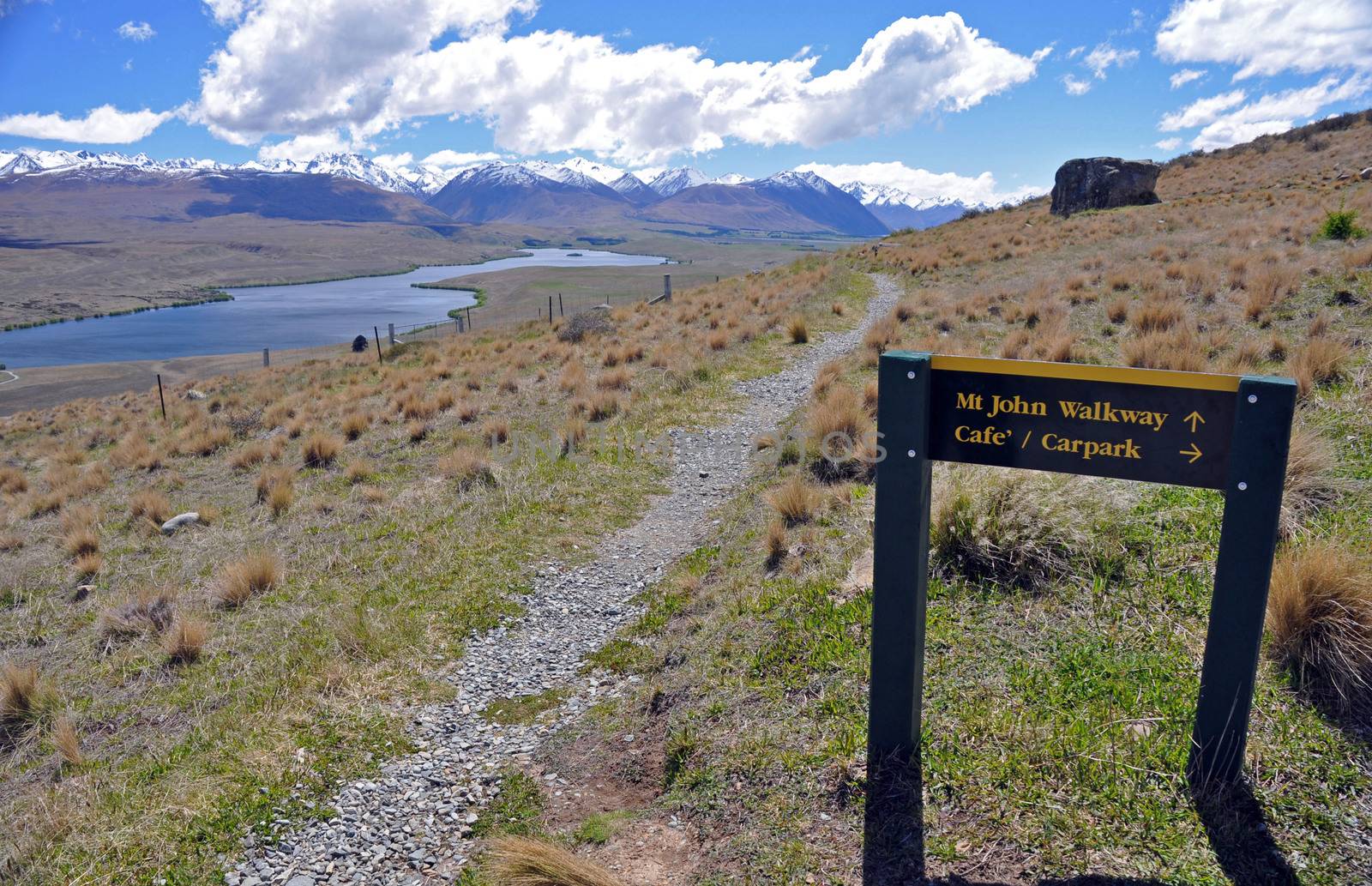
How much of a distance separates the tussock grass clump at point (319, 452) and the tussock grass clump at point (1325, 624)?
13.6 meters

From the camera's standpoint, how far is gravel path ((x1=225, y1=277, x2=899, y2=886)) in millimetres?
4215

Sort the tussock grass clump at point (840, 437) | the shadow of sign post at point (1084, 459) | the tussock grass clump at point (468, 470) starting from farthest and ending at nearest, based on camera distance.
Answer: the tussock grass clump at point (468, 470)
the tussock grass clump at point (840, 437)
the shadow of sign post at point (1084, 459)

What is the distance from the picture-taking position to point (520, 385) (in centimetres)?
1750

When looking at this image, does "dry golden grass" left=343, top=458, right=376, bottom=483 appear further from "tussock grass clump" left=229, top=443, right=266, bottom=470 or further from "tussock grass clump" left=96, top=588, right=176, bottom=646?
"tussock grass clump" left=96, top=588, right=176, bottom=646

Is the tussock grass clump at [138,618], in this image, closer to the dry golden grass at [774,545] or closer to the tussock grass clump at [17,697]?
the tussock grass clump at [17,697]

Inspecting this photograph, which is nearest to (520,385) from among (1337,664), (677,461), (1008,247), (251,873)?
(677,461)

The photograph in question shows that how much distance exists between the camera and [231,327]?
91125 millimetres

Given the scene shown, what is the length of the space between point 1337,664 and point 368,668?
20.8 feet

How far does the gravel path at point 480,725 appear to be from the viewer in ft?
13.8

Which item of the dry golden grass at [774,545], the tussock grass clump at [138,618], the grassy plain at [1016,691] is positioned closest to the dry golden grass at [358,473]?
the tussock grass clump at [138,618]

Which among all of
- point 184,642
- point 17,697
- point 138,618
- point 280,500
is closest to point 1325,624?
point 184,642

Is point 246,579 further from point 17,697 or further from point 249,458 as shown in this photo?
point 249,458

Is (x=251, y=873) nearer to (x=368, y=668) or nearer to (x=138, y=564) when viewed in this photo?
(x=368, y=668)

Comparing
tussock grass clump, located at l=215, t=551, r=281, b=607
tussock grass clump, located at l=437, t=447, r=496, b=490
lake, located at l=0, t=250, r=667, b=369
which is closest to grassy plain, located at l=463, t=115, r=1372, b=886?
tussock grass clump, located at l=437, t=447, r=496, b=490
